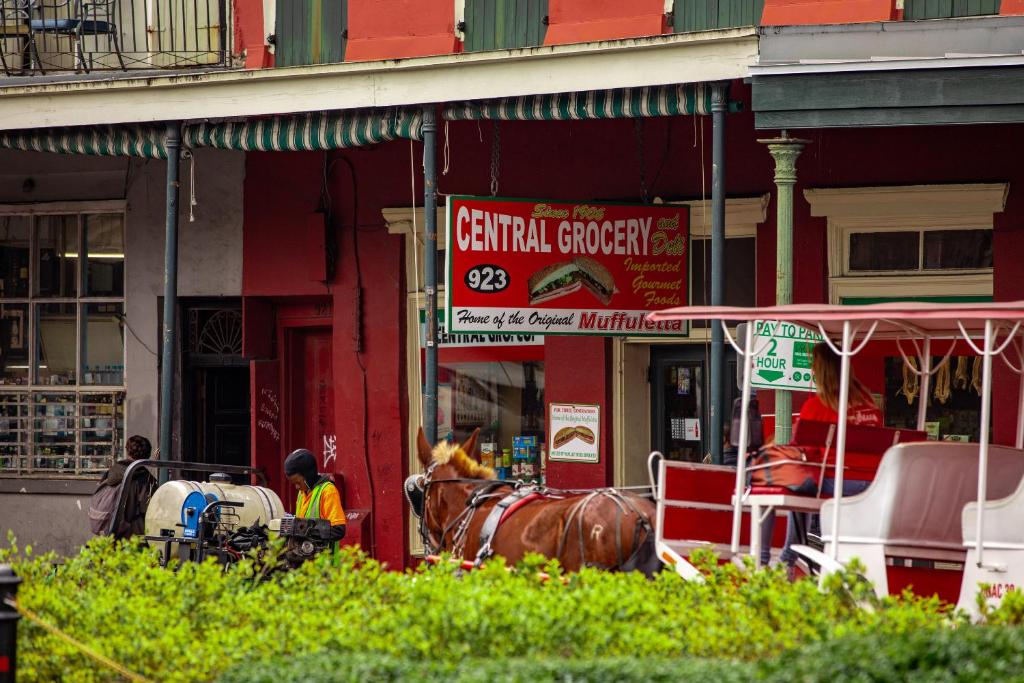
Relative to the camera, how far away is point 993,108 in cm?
1080

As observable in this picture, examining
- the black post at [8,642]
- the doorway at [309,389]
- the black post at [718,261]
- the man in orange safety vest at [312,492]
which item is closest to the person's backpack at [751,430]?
the black post at [718,261]

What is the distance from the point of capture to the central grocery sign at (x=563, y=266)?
40.8ft

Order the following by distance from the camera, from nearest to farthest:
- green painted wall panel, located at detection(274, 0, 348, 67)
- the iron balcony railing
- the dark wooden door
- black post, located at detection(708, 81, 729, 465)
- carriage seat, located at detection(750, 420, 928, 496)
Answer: carriage seat, located at detection(750, 420, 928, 496)
black post, located at detection(708, 81, 729, 465)
green painted wall panel, located at detection(274, 0, 348, 67)
the iron balcony railing
the dark wooden door

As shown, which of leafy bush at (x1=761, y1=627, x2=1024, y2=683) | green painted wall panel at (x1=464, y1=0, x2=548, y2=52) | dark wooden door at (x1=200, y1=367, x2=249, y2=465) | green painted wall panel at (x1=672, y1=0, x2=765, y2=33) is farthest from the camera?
dark wooden door at (x1=200, y1=367, x2=249, y2=465)

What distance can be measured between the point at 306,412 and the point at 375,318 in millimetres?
1443

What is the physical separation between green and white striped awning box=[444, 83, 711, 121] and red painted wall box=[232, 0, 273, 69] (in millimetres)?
2619

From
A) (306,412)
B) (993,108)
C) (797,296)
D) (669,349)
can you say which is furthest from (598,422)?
(993,108)

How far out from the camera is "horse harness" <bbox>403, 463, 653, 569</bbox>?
30.9 feet

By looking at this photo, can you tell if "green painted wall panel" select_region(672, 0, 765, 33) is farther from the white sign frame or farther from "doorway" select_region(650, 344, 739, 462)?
the white sign frame

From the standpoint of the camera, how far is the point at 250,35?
48.9 ft

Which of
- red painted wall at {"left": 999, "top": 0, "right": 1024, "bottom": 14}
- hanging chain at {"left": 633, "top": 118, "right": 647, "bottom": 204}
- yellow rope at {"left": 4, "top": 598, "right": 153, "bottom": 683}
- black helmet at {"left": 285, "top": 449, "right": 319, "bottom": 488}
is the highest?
red painted wall at {"left": 999, "top": 0, "right": 1024, "bottom": 14}

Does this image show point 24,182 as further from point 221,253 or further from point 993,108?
point 993,108

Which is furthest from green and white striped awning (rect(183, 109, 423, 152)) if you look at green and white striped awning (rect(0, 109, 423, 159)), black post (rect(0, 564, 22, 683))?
black post (rect(0, 564, 22, 683))

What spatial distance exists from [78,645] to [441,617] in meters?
1.75
